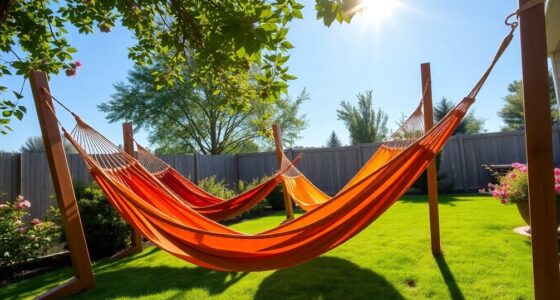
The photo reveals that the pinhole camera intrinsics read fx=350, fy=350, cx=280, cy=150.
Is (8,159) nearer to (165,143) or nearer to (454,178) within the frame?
(454,178)

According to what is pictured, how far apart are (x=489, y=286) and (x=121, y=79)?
622 inches

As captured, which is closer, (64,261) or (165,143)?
(64,261)

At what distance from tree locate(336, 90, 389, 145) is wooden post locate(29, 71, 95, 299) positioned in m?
14.6

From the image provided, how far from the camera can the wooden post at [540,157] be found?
1.15 meters

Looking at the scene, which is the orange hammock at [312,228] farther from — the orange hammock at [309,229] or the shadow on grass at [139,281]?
the shadow on grass at [139,281]

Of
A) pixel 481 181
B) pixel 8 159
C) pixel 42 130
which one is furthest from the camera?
pixel 481 181

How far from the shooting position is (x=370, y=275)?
93.8 inches

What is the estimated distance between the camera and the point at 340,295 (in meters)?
2.09

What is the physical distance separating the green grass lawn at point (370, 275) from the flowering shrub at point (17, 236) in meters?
0.28

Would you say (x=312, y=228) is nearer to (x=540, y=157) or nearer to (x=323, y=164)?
(x=540, y=157)

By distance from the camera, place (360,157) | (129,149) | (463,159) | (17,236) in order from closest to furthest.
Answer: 1. (17,236)
2. (129,149)
3. (463,159)
4. (360,157)

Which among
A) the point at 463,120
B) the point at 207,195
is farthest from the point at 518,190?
the point at 463,120

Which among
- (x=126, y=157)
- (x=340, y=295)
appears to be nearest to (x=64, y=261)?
(x=126, y=157)

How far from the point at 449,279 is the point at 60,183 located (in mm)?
2542
